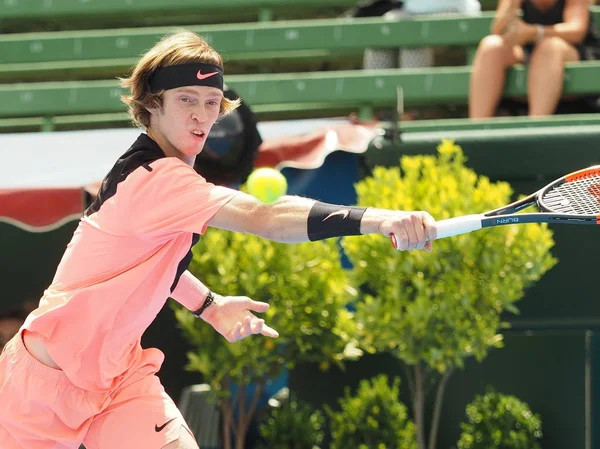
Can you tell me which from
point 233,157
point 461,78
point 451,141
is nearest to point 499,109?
point 461,78

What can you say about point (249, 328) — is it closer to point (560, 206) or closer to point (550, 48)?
point (560, 206)

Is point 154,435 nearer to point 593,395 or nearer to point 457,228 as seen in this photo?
point 457,228

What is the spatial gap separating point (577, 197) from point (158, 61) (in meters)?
1.43

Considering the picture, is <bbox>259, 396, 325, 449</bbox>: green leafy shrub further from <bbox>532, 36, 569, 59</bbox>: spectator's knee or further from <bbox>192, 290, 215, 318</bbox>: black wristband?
<bbox>532, 36, 569, 59</bbox>: spectator's knee

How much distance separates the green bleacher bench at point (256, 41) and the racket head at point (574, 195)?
493 cm

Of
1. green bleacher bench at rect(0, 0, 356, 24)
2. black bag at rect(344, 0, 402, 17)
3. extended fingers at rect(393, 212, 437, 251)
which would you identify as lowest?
extended fingers at rect(393, 212, 437, 251)

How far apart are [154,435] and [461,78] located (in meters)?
5.28

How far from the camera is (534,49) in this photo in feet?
24.8

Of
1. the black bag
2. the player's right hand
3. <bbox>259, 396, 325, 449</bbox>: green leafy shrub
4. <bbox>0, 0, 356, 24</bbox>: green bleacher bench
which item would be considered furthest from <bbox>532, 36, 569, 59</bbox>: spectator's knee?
the player's right hand

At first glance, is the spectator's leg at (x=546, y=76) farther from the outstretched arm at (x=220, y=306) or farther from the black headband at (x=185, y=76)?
the black headband at (x=185, y=76)

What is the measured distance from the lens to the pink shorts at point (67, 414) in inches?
132

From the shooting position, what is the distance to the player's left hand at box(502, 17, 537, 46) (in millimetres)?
7449

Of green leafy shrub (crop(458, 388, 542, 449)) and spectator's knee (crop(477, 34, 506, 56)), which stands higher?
spectator's knee (crop(477, 34, 506, 56))

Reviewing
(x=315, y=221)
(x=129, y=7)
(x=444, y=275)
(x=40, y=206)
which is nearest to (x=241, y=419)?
(x=444, y=275)
